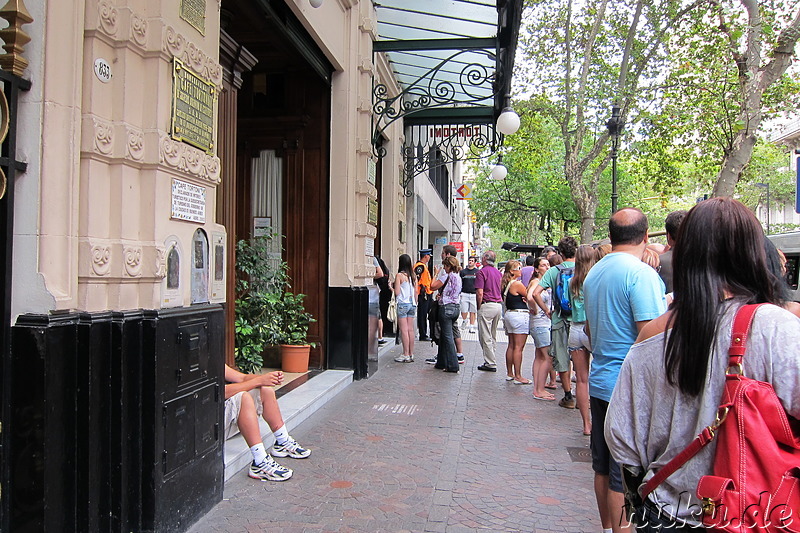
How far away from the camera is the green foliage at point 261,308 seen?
7324 mm

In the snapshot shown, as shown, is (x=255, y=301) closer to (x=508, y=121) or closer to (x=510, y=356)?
(x=510, y=356)

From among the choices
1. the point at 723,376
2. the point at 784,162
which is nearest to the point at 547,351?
the point at 723,376

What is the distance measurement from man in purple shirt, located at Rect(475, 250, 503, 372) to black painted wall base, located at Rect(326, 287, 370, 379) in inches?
86.9

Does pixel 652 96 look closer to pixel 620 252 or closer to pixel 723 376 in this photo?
pixel 620 252

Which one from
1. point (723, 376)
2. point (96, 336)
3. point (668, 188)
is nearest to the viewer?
point (723, 376)

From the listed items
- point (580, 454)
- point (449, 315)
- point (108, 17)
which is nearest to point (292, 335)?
point (449, 315)

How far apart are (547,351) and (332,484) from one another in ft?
13.0

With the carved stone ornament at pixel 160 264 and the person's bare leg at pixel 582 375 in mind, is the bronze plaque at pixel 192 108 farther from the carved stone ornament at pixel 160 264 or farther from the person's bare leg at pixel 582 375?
the person's bare leg at pixel 582 375

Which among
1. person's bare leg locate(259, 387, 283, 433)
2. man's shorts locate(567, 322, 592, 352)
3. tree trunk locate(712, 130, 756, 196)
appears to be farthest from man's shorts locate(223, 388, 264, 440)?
tree trunk locate(712, 130, 756, 196)

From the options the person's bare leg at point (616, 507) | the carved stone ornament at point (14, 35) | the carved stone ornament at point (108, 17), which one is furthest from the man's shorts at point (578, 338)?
the carved stone ornament at point (14, 35)

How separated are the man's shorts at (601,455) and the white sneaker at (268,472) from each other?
2.35 metres

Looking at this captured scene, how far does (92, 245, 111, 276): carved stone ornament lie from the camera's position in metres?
3.25

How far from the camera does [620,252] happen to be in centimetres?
351

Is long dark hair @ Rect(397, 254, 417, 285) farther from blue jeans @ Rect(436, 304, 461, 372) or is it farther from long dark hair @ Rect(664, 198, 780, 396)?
long dark hair @ Rect(664, 198, 780, 396)
